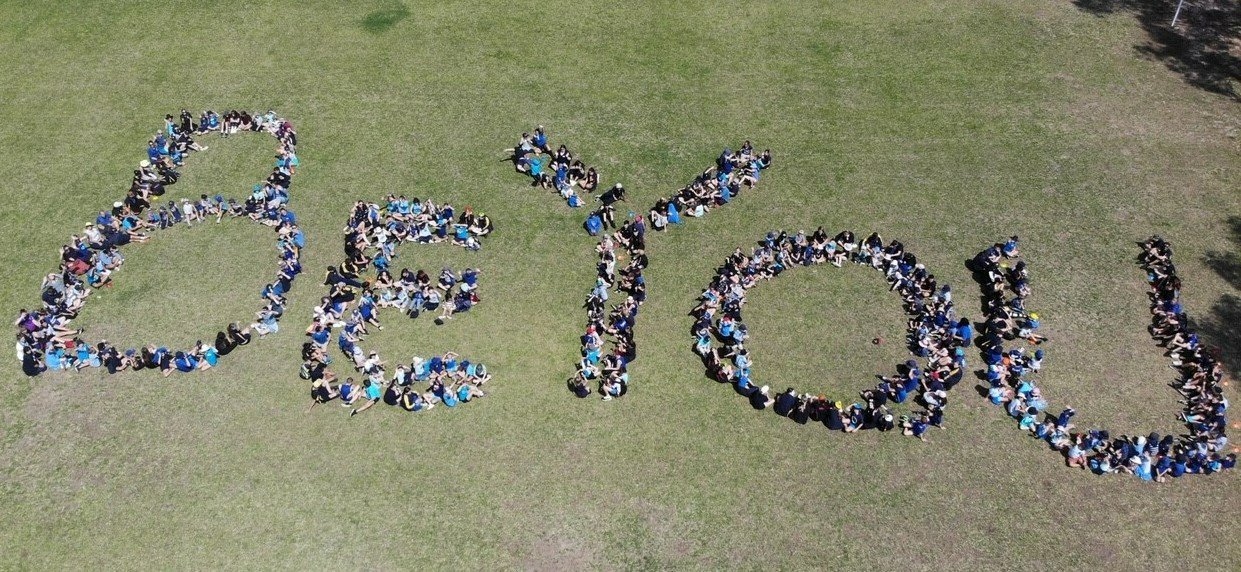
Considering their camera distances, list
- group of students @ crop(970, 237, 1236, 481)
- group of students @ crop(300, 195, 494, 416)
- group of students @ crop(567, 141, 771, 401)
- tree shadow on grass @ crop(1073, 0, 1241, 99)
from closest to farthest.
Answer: group of students @ crop(970, 237, 1236, 481), group of students @ crop(300, 195, 494, 416), group of students @ crop(567, 141, 771, 401), tree shadow on grass @ crop(1073, 0, 1241, 99)

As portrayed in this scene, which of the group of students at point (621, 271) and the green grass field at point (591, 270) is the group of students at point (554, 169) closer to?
the green grass field at point (591, 270)

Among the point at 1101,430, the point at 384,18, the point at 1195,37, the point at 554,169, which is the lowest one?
the point at 1101,430

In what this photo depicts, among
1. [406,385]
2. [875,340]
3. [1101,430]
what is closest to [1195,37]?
[1101,430]

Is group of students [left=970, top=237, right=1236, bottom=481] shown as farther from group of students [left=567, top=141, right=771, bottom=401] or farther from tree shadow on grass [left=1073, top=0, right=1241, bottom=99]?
tree shadow on grass [left=1073, top=0, right=1241, bottom=99]

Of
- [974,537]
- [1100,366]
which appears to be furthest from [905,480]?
[1100,366]

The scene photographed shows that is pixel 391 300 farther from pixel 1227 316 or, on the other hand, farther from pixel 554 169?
pixel 1227 316

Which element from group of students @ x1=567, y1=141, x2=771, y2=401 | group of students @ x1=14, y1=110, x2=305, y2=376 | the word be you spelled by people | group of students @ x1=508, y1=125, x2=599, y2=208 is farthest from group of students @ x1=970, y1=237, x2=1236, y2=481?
group of students @ x1=14, y1=110, x2=305, y2=376
